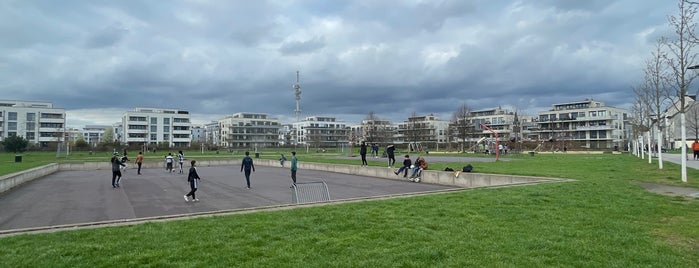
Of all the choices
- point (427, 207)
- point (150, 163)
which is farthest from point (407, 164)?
point (150, 163)

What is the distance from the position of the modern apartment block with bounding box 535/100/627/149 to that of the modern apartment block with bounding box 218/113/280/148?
89.3 meters

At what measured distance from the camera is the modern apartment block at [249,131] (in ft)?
490

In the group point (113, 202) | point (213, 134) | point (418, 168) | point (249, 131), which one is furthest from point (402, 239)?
point (213, 134)

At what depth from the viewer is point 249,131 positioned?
154 metres

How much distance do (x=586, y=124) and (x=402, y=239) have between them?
11406 cm

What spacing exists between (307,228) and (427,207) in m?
3.45

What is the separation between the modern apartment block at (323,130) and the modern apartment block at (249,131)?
8.45 metres

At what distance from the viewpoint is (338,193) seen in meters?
17.6

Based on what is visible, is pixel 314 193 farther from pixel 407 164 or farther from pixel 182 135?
pixel 182 135

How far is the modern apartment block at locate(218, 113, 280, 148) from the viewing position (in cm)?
14938

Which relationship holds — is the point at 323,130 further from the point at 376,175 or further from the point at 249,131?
the point at 376,175

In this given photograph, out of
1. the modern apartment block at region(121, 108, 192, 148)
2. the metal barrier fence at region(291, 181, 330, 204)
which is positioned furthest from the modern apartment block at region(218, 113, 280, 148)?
the metal barrier fence at region(291, 181, 330, 204)

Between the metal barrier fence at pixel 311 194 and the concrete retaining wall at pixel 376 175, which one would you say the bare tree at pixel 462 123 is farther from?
the metal barrier fence at pixel 311 194

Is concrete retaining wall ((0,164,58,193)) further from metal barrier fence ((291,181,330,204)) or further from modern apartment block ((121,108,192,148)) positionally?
modern apartment block ((121,108,192,148))
